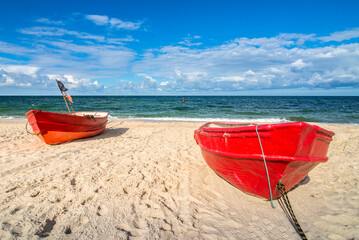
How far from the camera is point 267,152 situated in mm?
2789

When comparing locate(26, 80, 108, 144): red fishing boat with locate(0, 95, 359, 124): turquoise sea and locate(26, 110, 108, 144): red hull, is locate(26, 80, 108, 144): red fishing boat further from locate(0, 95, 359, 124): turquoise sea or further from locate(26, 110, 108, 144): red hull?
locate(0, 95, 359, 124): turquoise sea

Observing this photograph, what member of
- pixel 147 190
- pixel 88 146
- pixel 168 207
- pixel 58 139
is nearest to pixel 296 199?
pixel 168 207

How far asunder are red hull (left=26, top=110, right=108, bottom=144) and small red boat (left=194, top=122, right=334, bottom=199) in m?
6.30

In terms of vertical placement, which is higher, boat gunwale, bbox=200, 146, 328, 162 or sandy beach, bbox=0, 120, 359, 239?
boat gunwale, bbox=200, 146, 328, 162

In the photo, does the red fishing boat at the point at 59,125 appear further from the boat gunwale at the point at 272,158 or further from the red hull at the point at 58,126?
the boat gunwale at the point at 272,158

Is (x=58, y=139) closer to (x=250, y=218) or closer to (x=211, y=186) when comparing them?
(x=211, y=186)

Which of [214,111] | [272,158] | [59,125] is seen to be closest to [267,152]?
[272,158]

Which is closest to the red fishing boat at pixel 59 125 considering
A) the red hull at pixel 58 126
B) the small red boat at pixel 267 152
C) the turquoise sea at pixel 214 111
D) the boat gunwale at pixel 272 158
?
the red hull at pixel 58 126

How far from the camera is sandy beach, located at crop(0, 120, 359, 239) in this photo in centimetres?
266

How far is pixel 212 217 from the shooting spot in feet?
9.77

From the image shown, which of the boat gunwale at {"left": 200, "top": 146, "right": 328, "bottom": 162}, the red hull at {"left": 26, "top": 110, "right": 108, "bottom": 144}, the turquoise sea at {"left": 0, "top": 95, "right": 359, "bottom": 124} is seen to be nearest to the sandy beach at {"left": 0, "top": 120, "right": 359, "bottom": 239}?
the boat gunwale at {"left": 200, "top": 146, "right": 328, "bottom": 162}

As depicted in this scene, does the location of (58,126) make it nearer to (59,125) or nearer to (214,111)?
(59,125)

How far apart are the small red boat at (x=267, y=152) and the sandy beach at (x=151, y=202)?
519mm

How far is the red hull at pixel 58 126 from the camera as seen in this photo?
6.66 meters
